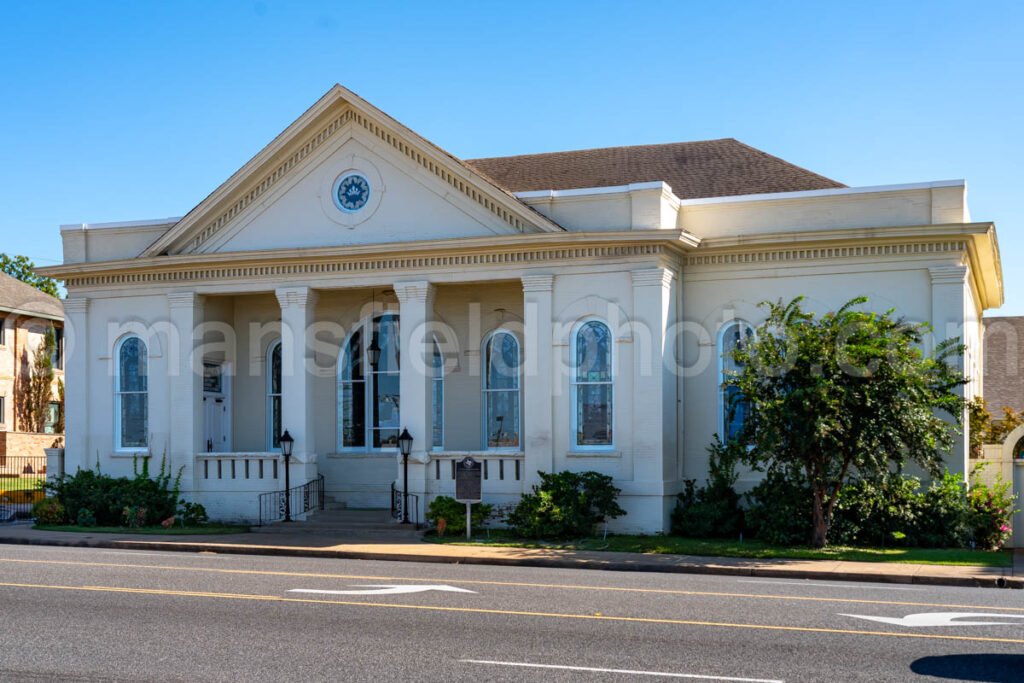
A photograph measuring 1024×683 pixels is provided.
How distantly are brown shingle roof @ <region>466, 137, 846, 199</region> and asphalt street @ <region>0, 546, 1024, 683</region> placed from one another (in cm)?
1128

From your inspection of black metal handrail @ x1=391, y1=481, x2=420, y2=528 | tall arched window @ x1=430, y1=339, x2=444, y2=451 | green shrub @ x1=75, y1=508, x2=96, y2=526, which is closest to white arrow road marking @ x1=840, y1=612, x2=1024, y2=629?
black metal handrail @ x1=391, y1=481, x2=420, y2=528

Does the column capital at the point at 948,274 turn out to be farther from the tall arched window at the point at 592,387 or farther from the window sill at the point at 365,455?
the window sill at the point at 365,455

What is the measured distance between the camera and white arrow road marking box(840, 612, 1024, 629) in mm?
10930

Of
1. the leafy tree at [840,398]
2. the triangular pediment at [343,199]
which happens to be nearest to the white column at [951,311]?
the leafy tree at [840,398]

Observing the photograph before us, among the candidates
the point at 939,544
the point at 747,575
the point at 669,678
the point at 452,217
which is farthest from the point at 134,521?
the point at 669,678

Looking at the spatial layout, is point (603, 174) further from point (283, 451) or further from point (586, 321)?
point (283, 451)

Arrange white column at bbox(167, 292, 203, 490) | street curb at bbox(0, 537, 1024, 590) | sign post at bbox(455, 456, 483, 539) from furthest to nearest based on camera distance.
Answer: white column at bbox(167, 292, 203, 490)
sign post at bbox(455, 456, 483, 539)
street curb at bbox(0, 537, 1024, 590)

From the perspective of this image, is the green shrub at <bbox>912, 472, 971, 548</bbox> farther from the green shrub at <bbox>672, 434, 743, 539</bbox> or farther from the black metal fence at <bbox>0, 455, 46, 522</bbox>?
the black metal fence at <bbox>0, 455, 46, 522</bbox>

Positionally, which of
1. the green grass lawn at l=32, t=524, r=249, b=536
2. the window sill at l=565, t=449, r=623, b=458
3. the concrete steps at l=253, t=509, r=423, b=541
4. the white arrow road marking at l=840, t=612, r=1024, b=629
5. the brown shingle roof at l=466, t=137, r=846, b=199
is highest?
the brown shingle roof at l=466, t=137, r=846, b=199

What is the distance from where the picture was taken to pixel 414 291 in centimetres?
2303

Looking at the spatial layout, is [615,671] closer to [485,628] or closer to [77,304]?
[485,628]

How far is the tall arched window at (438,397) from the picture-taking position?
24797 millimetres

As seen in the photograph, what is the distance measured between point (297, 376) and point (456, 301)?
378 cm

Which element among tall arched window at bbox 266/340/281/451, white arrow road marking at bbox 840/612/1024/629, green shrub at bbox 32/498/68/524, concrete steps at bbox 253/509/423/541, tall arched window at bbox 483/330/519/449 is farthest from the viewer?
tall arched window at bbox 266/340/281/451
